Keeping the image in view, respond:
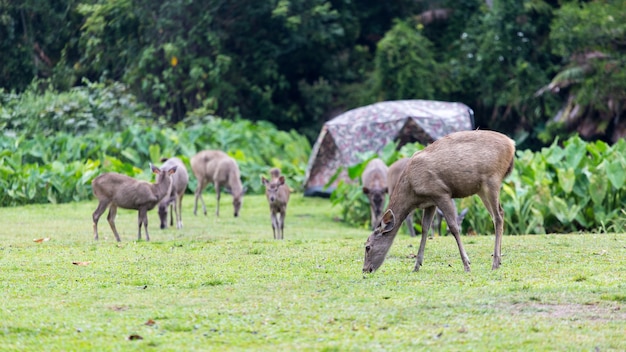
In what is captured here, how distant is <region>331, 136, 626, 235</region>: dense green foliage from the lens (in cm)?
1301

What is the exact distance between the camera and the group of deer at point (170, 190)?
41.6ft

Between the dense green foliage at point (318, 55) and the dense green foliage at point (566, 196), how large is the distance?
991cm

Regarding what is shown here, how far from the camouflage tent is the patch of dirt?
42.8 ft

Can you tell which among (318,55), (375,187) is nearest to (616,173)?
(375,187)

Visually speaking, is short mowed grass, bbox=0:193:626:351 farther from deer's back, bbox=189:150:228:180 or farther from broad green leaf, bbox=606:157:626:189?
deer's back, bbox=189:150:228:180

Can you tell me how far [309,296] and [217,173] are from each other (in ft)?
36.2

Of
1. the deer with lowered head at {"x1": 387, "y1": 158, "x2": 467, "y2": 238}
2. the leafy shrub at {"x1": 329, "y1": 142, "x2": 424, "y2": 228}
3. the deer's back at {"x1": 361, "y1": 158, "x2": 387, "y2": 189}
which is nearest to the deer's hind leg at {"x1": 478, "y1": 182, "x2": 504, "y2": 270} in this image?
the deer with lowered head at {"x1": 387, "y1": 158, "x2": 467, "y2": 238}

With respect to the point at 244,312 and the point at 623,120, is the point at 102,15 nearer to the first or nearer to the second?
the point at 623,120

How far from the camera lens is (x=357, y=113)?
21.2 m

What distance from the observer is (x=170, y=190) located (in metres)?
15.0

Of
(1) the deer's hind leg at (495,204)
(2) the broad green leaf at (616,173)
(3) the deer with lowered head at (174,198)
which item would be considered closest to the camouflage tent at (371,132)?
(3) the deer with lowered head at (174,198)

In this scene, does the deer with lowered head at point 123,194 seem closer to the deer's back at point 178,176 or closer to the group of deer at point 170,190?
the group of deer at point 170,190

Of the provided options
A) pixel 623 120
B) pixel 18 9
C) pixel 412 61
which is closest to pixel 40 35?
pixel 18 9

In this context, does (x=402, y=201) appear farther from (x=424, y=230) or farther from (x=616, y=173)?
(x=616, y=173)
